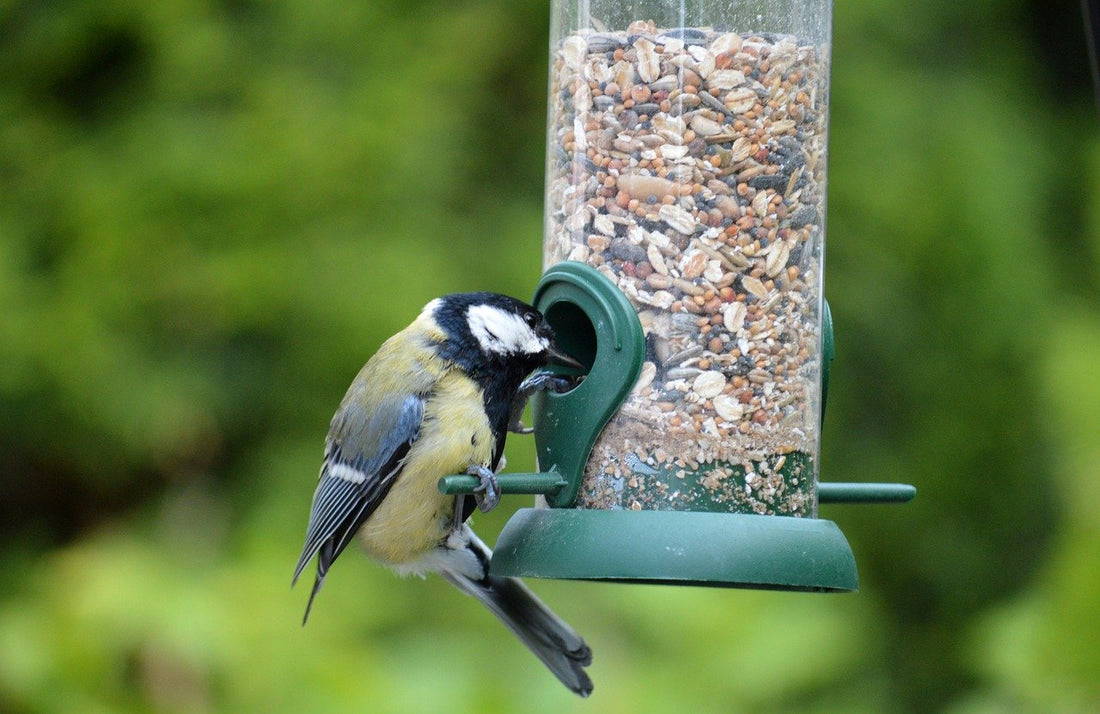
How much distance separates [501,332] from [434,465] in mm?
→ 290

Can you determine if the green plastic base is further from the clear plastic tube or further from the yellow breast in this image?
the yellow breast

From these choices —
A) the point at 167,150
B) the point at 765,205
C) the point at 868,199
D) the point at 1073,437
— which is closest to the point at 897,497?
the point at 765,205

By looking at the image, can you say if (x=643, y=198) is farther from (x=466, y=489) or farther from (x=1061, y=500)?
(x=1061, y=500)

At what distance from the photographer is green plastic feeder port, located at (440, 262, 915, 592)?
7.36ft

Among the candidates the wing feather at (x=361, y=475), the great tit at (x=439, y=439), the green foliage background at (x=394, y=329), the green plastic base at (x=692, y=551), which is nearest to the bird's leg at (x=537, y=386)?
the great tit at (x=439, y=439)

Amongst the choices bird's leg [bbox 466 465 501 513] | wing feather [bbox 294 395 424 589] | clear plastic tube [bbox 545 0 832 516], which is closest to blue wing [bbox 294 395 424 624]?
wing feather [bbox 294 395 424 589]

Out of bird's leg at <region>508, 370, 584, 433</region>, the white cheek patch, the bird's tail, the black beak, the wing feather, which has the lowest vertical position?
the bird's tail

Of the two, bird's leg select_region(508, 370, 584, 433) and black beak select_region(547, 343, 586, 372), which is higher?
black beak select_region(547, 343, 586, 372)

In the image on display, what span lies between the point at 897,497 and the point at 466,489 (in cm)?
81

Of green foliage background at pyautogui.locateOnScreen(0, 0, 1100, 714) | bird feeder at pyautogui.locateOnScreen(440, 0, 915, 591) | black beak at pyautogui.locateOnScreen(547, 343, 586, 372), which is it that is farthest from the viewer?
green foliage background at pyautogui.locateOnScreen(0, 0, 1100, 714)

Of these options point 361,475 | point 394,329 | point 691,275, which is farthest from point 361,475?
point 394,329

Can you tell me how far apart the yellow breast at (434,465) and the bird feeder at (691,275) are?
171 mm

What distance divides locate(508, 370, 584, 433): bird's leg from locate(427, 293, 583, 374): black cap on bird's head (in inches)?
1.2

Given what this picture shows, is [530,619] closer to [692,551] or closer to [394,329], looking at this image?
[692,551]
